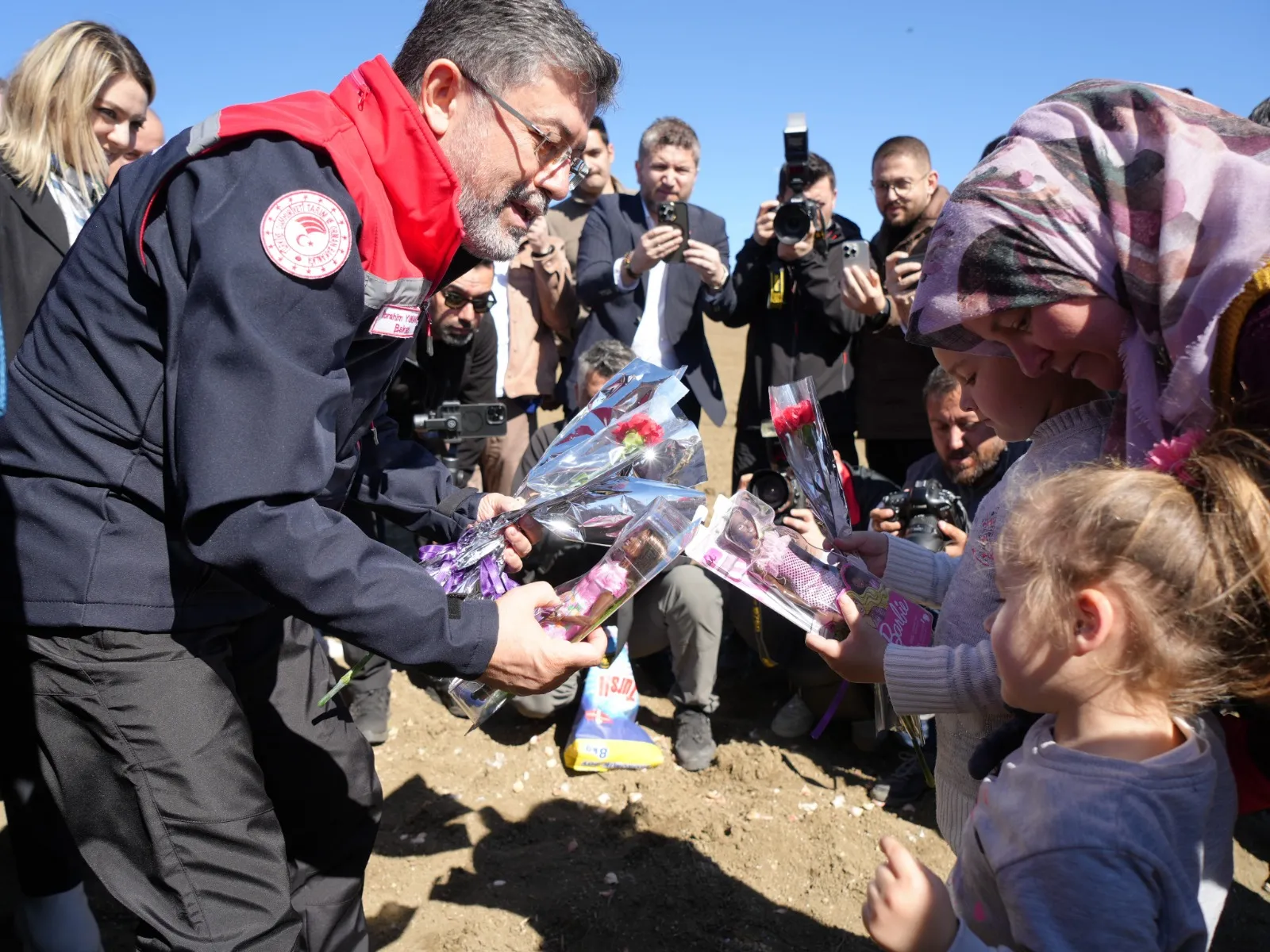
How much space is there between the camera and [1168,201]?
1.29m

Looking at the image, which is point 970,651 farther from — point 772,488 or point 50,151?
point 50,151

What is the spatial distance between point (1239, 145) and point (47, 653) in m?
2.05

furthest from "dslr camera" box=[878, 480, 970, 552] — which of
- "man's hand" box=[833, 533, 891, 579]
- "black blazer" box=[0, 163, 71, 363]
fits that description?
"black blazer" box=[0, 163, 71, 363]

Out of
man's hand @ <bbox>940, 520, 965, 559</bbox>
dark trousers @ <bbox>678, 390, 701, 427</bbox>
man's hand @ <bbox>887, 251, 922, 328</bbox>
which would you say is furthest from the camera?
dark trousers @ <bbox>678, 390, 701, 427</bbox>

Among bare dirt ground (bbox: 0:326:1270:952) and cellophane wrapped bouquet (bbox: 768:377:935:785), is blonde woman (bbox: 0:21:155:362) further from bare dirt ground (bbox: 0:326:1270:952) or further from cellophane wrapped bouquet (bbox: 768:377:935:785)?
cellophane wrapped bouquet (bbox: 768:377:935:785)

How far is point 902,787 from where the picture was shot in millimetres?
3662

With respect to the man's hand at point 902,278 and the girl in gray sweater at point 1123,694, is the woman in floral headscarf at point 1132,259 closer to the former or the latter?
the girl in gray sweater at point 1123,694

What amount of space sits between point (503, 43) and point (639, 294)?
126 inches

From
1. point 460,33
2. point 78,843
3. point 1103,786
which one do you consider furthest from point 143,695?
point 1103,786

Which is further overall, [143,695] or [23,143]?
[23,143]

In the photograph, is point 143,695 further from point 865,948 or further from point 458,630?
point 865,948

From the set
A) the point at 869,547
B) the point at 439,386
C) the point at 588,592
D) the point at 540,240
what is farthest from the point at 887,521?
the point at 540,240

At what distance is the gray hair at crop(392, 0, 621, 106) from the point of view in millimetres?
1824

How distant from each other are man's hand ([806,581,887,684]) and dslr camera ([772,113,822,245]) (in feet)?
9.96
